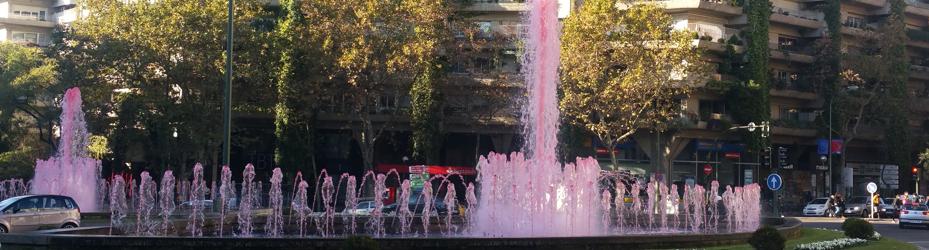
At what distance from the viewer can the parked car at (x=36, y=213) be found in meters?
28.9

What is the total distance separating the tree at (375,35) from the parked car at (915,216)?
2559cm

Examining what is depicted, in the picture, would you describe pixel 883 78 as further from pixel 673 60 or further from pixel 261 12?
pixel 261 12

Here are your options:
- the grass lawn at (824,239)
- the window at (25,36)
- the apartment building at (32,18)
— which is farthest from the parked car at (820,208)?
the window at (25,36)

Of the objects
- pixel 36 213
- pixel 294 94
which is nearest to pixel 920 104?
pixel 294 94

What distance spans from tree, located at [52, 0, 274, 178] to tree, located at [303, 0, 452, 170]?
13.8 feet

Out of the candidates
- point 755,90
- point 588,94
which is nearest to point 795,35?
point 755,90

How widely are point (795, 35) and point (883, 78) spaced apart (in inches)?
264

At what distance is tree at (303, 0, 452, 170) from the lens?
5684 cm

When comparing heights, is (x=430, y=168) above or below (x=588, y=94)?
below

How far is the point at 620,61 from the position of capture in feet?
186

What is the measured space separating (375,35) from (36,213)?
2937 centimetres

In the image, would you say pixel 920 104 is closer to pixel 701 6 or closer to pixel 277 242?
pixel 701 6

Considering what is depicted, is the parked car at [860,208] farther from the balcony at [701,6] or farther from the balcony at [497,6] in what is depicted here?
the balcony at [497,6]

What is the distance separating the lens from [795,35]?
72688 mm
